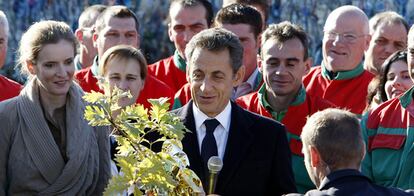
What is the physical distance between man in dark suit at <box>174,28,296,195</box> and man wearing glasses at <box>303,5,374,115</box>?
1863 millimetres

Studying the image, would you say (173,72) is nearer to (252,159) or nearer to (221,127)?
(221,127)

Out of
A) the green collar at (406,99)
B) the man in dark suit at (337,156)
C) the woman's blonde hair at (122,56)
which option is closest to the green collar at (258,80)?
the woman's blonde hair at (122,56)

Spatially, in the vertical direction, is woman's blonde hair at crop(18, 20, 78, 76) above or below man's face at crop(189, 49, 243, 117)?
above

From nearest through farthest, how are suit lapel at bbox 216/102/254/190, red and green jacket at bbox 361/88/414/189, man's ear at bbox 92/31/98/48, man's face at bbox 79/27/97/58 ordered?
suit lapel at bbox 216/102/254/190
red and green jacket at bbox 361/88/414/189
man's ear at bbox 92/31/98/48
man's face at bbox 79/27/97/58

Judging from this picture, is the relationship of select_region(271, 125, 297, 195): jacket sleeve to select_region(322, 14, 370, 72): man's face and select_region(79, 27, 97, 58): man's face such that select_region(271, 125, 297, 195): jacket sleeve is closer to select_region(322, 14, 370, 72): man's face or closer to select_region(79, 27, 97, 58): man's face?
select_region(322, 14, 370, 72): man's face

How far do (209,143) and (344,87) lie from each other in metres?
2.26

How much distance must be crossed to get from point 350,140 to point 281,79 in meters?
2.01

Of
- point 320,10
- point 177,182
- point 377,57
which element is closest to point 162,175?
point 177,182

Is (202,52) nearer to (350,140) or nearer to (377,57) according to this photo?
(350,140)

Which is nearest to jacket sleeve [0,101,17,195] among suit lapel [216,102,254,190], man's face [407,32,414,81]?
suit lapel [216,102,254,190]

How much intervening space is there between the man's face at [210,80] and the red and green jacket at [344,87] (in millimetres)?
1907

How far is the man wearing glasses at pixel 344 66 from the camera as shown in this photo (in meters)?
8.69

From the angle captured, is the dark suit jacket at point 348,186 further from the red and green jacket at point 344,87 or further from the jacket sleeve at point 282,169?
the red and green jacket at point 344,87

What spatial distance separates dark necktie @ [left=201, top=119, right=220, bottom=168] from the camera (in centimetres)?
670
